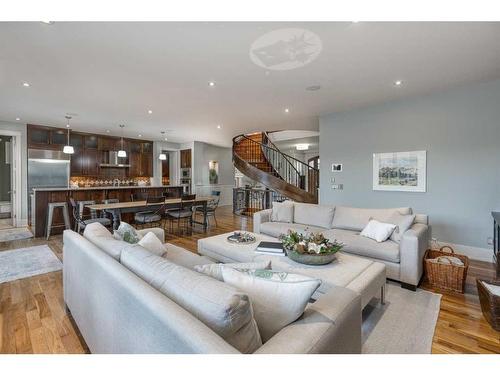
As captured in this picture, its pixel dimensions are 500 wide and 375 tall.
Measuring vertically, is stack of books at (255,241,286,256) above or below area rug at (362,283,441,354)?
above

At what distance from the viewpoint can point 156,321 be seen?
938 millimetres

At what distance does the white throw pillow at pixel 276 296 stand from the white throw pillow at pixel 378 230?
2.35 m

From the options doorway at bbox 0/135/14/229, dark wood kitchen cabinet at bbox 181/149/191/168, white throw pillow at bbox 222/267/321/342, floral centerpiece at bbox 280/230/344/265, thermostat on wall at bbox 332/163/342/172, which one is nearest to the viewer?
white throw pillow at bbox 222/267/321/342

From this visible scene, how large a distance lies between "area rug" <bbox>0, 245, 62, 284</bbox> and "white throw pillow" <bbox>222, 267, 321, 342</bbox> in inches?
136

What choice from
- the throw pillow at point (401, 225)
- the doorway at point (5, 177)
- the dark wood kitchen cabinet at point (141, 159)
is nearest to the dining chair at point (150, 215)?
the throw pillow at point (401, 225)

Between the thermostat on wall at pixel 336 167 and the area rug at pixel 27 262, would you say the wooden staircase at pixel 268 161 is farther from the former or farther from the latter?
the area rug at pixel 27 262

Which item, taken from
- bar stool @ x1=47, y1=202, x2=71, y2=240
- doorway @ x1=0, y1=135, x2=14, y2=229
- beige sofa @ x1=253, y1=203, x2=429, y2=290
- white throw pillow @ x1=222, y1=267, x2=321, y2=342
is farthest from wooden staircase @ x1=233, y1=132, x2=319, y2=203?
doorway @ x1=0, y1=135, x2=14, y2=229

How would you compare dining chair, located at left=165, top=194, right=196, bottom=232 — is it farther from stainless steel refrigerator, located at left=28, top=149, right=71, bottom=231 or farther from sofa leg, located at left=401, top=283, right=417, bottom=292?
sofa leg, located at left=401, top=283, right=417, bottom=292

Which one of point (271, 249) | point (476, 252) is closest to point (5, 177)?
point (271, 249)

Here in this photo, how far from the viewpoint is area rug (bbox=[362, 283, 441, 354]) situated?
5.88ft

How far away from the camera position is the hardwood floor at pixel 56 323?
71.4 inches

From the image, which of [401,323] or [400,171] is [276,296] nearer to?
[401,323]
